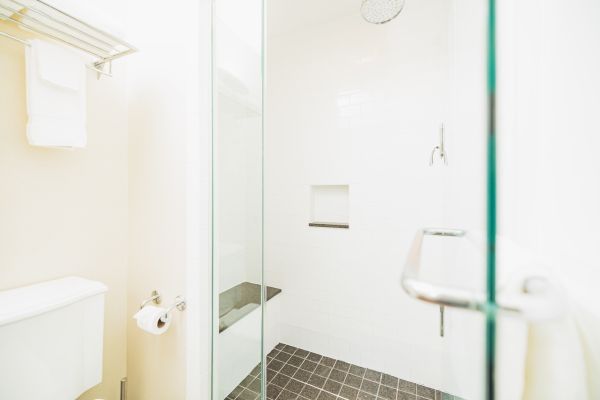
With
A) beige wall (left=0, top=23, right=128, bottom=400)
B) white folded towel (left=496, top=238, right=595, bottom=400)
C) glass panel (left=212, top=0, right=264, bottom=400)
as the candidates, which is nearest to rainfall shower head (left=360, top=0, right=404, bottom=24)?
glass panel (left=212, top=0, right=264, bottom=400)

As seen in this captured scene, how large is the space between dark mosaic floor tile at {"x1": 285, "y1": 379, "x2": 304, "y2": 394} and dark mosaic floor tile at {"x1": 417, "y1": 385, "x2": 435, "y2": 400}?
28.1 inches

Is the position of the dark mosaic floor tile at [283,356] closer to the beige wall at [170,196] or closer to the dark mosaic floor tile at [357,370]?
the dark mosaic floor tile at [357,370]

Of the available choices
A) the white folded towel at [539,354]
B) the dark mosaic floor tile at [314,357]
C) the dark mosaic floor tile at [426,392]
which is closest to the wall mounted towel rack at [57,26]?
the white folded towel at [539,354]

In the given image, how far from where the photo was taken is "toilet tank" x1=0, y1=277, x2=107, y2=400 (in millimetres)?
652

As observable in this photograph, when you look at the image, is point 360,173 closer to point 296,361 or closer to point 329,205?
point 329,205

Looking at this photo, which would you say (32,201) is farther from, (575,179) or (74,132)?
(575,179)

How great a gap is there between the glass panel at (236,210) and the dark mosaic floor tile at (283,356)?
821 millimetres

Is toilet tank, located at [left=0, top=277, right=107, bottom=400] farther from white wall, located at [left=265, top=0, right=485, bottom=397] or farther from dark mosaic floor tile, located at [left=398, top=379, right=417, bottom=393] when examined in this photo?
dark mosaic floor tile, located at [left=398, top=379, right=417, bottom=393]

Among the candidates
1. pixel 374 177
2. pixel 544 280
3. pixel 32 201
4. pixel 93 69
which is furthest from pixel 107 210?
pixel 374 177

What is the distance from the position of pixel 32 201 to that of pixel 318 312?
1.68 m

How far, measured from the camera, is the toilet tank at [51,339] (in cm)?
65

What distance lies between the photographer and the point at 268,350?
1.71 metres

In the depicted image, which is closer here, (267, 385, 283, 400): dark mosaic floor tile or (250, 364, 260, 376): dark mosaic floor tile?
(250, 364, 260, 376): dark mosaic floor tile

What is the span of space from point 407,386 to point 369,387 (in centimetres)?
24
